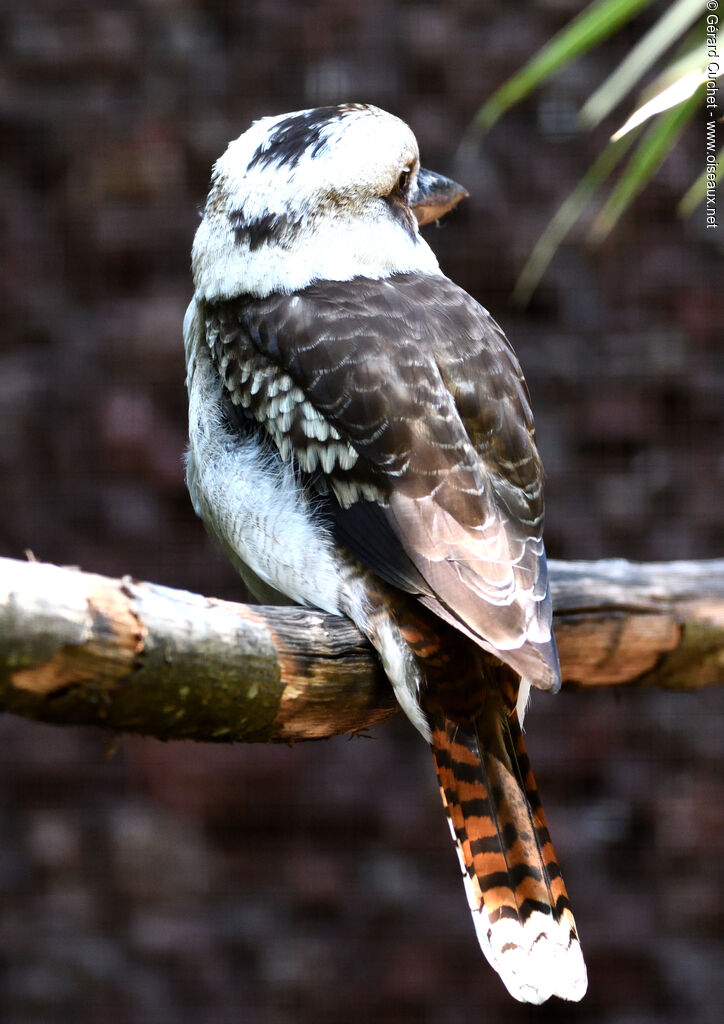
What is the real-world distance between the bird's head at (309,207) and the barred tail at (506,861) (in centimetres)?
67

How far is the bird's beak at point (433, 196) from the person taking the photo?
205cm

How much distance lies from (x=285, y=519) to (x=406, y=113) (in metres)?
1.67

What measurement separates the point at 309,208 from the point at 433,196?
30 cm

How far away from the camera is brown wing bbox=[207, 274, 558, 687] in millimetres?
1538

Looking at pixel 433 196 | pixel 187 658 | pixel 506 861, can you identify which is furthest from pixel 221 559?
pixel 187 658

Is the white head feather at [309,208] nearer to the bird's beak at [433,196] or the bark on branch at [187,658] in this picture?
the bird's beak at [433,196]

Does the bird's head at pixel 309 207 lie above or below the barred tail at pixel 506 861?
above

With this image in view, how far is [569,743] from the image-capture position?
3.02m

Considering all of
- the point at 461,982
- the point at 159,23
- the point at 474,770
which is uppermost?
the point at 159,23

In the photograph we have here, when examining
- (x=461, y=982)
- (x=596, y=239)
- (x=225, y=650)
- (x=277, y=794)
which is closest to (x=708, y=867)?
(x=461, y=982)

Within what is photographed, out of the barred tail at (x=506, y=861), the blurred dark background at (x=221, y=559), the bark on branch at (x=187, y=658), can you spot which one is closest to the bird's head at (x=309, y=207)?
the bark on branch at (x=187, y=658)

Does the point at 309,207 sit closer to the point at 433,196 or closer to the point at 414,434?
the point at 433,196

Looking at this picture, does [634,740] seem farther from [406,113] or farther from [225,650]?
[225,650]

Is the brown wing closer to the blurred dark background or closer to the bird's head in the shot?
the bird's head
